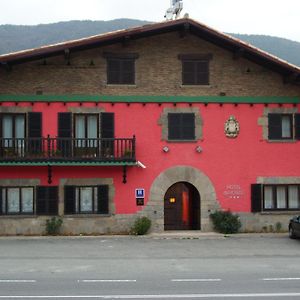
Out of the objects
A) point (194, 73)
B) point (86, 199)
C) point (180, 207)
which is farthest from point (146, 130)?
point (180, 207)

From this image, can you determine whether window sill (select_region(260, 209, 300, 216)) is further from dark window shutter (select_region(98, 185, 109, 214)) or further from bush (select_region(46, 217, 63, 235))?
bush (select_region(46, 217, 63, 235))

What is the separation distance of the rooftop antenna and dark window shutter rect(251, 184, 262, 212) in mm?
8398

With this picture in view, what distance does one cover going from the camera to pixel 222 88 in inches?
1025

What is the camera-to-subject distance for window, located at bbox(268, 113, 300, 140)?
26.3 meters

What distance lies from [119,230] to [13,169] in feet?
16.7

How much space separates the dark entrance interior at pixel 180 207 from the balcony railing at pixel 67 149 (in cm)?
399

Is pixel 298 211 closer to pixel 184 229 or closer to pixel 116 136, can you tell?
pixel 184 229

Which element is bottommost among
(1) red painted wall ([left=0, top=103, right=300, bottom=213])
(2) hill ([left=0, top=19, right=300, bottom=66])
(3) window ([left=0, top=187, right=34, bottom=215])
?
(3) window ([left=0, top=187, right=34, bottom=215])

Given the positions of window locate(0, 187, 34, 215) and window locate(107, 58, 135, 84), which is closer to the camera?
window locate(0, 187, 34, 215)

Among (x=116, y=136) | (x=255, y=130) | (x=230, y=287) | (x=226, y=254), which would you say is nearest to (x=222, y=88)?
(x=255, y=130)

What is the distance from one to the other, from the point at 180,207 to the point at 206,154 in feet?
11.4

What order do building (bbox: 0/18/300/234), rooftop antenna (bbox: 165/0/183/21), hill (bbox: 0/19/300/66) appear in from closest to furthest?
building (bbox: 0/18/300/234), rooftop antenna (bbox: 165/0/183/21), hill (bbox: 0/19/300/66)

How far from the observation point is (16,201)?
987 inches

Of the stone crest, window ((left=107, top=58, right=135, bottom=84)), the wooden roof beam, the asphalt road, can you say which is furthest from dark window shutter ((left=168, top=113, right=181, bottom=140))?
the asphalt road
